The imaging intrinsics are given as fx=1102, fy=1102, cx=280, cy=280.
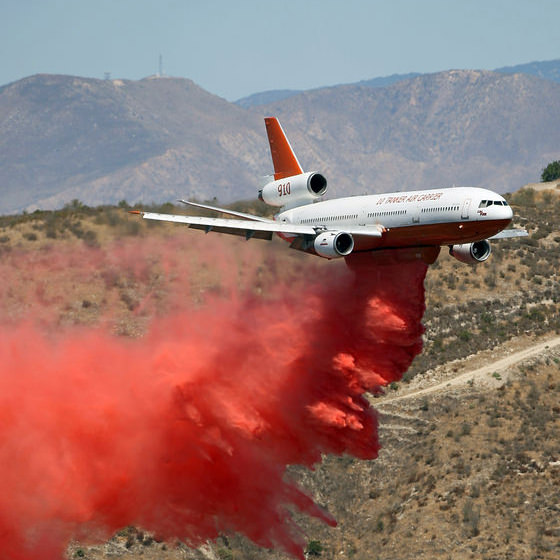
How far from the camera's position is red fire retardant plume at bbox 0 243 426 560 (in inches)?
2002

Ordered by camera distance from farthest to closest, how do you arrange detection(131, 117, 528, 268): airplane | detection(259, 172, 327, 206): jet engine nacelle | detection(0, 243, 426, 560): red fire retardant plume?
1. detection(259, 172, 327, 206): jet engine nacelle
2. detection(131, 117, 528, 268): airplane
3. detection(0, 243, 426, 560): red fire retardant plume

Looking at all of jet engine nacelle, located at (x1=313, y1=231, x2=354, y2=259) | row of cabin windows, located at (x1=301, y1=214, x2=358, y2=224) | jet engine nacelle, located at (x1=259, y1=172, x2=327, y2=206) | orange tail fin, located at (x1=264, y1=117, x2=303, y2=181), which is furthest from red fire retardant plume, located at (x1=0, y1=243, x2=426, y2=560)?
orange tail fin, located at (x1=264, y1=117, x2=303, y2=181)

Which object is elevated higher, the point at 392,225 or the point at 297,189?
the point at 297,189

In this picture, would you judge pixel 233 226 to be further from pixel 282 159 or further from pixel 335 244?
pixel 282 159

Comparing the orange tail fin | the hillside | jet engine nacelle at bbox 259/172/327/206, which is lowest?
the hillside

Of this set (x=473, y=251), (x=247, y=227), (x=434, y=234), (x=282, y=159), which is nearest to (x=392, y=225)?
(x=434, y=234)

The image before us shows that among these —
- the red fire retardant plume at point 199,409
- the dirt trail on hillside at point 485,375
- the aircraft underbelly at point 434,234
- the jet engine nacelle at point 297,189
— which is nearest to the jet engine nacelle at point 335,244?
the aircraft underbelly at point 434,234

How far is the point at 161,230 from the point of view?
8531 cm

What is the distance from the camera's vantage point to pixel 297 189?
210ft

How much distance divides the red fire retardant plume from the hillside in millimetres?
3559

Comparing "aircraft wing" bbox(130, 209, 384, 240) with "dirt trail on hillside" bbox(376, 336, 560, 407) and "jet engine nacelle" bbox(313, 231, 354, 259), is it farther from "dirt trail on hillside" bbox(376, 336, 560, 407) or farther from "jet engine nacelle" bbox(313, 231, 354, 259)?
"dirt trail on hillside" bbox(376, 336, 560, 407)

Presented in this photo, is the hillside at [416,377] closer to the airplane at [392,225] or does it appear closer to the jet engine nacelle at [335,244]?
the airplane at [392,225]

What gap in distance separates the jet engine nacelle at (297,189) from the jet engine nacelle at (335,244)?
7755 millimetres

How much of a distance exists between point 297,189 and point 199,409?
1641cm
